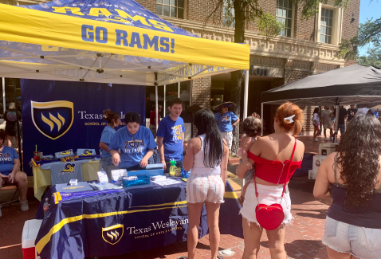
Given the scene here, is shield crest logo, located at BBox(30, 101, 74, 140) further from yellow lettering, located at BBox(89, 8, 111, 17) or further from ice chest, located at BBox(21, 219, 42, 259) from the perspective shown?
ice chest, located at BBox(21, 219, 42, 259)

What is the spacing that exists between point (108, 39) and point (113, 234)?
206cm

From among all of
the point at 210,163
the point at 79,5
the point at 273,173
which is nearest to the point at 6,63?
the point at 79,5

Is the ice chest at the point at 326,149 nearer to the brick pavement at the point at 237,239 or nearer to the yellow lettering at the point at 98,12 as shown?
the brick pavement at the point at 237,239

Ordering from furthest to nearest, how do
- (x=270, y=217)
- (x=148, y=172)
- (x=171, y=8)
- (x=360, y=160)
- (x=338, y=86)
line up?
(x=171, y=8) < (x=338, y=86) < (x=148, y=172) < (x=270, y=217) < (x=360, y=160)

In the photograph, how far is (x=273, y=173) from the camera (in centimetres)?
222

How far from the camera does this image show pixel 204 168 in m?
2.66

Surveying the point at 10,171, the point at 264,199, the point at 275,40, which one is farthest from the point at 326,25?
the point at 10,171

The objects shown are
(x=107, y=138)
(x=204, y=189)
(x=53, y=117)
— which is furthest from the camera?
(x=53, y=117)

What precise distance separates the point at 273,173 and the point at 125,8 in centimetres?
336

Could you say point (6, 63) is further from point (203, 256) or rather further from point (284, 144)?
point (284, 144)

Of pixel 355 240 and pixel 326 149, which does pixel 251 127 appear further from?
pixel 326 149

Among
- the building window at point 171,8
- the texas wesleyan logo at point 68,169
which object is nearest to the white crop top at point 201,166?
the texas wesleyan logo at point 68,169

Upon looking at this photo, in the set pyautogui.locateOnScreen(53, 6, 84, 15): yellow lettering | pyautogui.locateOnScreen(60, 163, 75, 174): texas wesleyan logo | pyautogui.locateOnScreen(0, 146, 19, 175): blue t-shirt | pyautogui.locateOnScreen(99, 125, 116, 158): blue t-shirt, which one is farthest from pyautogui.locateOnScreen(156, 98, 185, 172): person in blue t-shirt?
pyautogui.locateOnScreen(0, 146, 19, 175): blue t-shirt

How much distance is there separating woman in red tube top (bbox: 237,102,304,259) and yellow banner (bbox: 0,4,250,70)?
1.66 m
